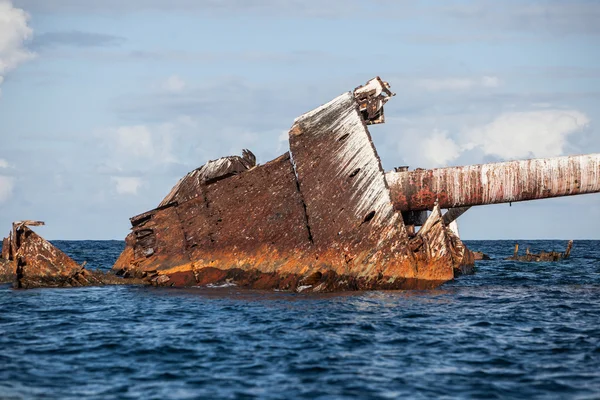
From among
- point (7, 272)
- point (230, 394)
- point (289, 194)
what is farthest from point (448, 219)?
point (230, 394)

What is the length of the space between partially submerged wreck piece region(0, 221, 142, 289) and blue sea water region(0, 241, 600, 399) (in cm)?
122

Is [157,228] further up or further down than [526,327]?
further up

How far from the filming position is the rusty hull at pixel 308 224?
13.4 meters

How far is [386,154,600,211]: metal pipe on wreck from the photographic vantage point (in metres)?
13.9

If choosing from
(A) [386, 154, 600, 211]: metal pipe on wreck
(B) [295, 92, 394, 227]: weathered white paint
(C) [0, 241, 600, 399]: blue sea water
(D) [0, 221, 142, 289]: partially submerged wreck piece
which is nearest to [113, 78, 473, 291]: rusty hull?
(B) [295, 92, 394, 227]: weathered white paint

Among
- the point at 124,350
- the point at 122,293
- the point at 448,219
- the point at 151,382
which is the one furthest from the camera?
the point at 448,219

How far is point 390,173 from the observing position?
14.7 meters

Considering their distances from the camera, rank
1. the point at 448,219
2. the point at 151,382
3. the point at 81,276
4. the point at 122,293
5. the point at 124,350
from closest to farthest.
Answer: the point at 151,382, the point at 124,350, the point at 122,293, the point at 81,276, the point at 448,219

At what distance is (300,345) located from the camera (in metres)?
9.34

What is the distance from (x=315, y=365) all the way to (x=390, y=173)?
7.07 meters

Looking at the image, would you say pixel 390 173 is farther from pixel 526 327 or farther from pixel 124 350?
pixel 124 350

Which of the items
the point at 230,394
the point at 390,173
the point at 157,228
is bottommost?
the point at 230,394

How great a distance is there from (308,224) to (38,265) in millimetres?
6018

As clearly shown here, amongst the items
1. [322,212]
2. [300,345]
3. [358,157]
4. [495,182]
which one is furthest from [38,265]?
[495,182]
